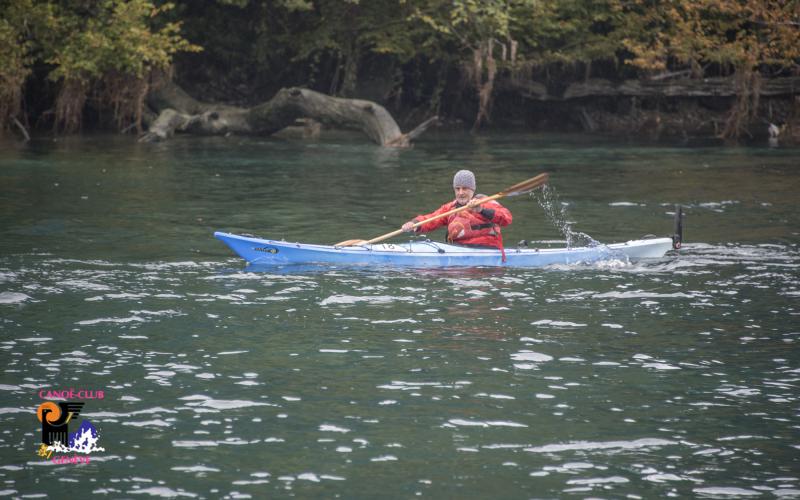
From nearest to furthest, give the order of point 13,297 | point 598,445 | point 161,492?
point 161,492, point 598,445, point 13,297

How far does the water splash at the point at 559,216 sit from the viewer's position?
13.9 metres

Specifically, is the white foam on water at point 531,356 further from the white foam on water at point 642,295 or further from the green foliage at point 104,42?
the green foliage at point 104,42

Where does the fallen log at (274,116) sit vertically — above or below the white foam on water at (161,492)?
above

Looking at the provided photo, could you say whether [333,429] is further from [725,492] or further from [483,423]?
[725,492]

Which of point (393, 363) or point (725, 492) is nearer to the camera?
point (725, 492)

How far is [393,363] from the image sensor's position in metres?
8.07

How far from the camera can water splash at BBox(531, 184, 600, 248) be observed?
13928mm

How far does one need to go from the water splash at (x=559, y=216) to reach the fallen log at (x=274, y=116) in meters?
8.19

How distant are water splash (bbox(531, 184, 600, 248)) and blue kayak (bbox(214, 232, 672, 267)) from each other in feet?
2.65

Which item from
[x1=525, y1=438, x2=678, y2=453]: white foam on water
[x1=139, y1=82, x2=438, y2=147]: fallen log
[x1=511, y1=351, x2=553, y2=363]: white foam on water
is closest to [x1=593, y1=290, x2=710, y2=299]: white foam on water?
[x1=511, y1=351, x2=553, y2=363]: white foam on water

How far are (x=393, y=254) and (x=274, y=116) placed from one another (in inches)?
727

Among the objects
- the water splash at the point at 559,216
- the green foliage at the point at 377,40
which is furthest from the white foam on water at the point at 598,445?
the green foliage at the point at 377,40

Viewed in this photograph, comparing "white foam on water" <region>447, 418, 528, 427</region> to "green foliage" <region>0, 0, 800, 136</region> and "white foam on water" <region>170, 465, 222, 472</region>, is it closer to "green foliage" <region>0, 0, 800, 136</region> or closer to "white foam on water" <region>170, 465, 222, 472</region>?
"white foam on water" <region>170, 465, 222, 472</region>

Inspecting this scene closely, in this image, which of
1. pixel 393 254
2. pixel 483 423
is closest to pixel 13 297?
pixel 393 254
